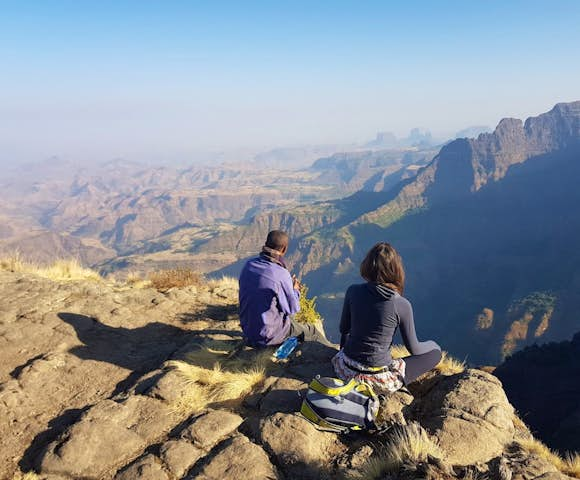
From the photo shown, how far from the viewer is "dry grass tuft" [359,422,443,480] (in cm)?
414

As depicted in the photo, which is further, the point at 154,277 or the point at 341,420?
the point at 154,277

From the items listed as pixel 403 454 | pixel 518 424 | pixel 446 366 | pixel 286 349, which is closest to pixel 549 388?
pixel 446 366

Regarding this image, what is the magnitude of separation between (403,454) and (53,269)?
13.3m

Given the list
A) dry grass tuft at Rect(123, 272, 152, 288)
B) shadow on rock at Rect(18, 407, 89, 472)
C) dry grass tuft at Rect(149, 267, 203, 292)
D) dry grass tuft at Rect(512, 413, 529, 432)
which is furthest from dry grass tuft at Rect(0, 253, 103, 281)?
dry grass tuft at Rect(512, 413, 529, 432)

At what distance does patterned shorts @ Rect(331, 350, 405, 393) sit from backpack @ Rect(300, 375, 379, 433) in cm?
54

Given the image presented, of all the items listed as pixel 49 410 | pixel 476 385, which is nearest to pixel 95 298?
pixel 49 410

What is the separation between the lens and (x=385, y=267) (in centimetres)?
566

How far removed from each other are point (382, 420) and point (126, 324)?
7053mm

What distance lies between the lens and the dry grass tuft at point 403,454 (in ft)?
13.6

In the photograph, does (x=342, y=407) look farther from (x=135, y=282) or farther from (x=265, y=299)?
(x=135, y=282)

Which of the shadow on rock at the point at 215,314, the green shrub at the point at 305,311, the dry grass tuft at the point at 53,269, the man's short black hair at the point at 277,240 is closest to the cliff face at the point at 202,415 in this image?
the shadow on rock at the point at 215,314

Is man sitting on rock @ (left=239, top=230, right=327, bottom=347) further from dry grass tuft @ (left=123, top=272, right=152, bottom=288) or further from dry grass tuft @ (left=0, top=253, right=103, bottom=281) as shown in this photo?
dry grass tuft @ (left=0, top=253, right=103, bottom=281)

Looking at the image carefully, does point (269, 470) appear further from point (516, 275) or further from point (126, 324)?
point (516, 275)

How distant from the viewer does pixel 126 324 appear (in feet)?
31.8
